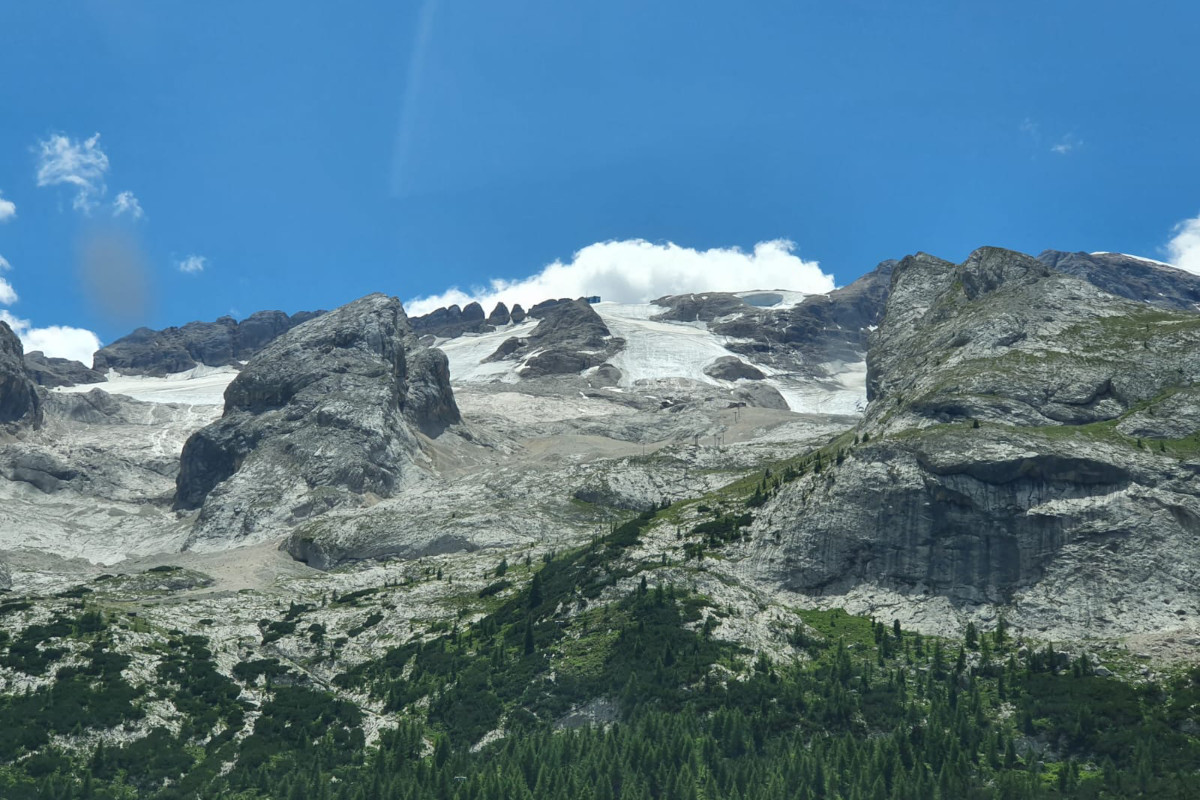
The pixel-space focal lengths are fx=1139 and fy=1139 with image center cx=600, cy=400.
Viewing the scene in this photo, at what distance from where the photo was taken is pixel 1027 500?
14688 cm

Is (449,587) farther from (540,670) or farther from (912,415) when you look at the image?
(912,415)

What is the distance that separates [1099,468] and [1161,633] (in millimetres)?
27749

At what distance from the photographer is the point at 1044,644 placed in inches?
4983

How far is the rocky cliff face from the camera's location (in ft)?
443

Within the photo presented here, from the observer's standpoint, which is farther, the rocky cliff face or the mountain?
the rocky cliff face

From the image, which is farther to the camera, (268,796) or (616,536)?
(616,536)

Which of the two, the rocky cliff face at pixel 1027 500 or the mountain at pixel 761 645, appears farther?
the rocky cliff face at pixel 1027 500

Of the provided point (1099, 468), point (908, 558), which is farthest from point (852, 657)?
point (1099, 468)

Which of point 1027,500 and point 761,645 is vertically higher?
point 1027,500

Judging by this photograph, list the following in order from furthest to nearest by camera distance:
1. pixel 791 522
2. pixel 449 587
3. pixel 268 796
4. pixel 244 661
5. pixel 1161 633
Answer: pixel 449 587 < pixel 791 522 < pixel 244 661 < pixel 1161 633 < pixel 268 796

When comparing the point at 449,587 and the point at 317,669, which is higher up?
the point at 449,587

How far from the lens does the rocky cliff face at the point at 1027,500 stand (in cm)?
13500

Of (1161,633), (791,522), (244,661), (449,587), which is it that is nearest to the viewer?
(1161,633)

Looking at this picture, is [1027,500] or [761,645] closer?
[761,645]
